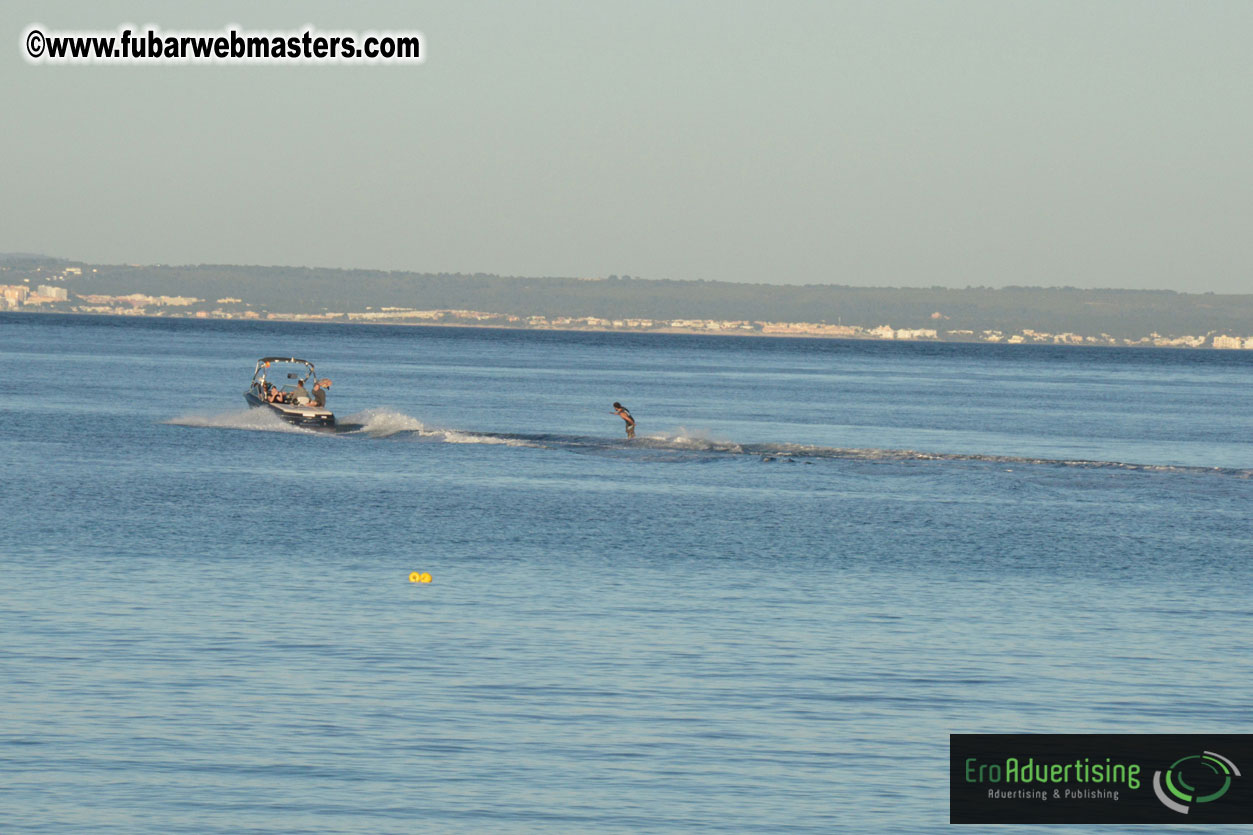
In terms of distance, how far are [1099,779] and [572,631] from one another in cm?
891

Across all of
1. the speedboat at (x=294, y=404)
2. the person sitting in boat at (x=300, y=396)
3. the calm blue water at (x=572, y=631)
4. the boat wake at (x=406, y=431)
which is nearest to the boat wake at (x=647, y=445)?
the boat wake at (x=406, y=431)

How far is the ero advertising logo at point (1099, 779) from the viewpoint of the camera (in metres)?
16.0

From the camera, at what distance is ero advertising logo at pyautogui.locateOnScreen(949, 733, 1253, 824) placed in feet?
52.3

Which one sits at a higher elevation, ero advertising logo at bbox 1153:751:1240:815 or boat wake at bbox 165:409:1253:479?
ero advertising logo at bbox 1153:751:1240:815

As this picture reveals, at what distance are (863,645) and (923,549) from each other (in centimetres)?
1206

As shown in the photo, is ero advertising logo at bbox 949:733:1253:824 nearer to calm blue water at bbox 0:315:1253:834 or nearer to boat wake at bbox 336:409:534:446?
calm blue water at bbox 0:315:1253:834

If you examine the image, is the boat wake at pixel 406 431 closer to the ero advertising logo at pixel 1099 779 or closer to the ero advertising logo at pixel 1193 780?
the ero advertising logo at pixel 1099 779

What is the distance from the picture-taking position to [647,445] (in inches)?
2530

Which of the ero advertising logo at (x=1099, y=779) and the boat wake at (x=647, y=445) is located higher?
the ero advertising logo at (x=1099, y=779)

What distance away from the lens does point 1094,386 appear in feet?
547

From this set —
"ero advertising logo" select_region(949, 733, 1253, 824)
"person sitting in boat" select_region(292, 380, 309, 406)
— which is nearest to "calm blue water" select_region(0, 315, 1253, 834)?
"ero advertising logo" select_region(949, 733, 1253, 824)

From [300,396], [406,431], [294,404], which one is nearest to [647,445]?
[406,431]

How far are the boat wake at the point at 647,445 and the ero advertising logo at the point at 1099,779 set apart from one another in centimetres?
4006

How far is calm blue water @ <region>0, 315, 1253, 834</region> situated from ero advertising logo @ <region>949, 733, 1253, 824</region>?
0.46 m
